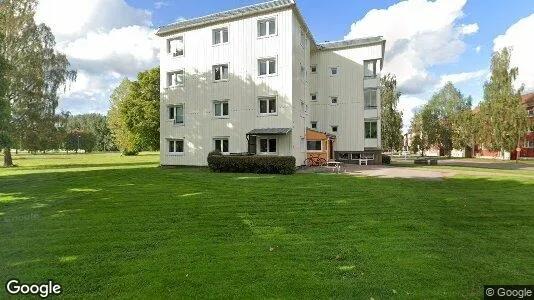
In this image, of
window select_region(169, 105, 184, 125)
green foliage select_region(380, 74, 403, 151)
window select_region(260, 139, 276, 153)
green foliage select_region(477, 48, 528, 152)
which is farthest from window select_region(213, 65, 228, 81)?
green foliage select_region(477, 48, 528, 152)

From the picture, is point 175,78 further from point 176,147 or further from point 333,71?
point 333,71

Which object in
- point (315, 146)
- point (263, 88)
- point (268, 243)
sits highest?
point (263, 88)

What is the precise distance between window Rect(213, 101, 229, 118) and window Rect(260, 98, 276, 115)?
3.45 m

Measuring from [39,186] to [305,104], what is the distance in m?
22.0

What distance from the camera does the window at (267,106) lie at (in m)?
26.5

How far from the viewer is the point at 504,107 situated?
49.9m

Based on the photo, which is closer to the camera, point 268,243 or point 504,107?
point 268,243

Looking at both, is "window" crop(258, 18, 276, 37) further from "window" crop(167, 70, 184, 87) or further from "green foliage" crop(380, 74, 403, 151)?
"green foliage" crop(380, 74, 403, 151)

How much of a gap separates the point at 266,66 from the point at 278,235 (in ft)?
68.7

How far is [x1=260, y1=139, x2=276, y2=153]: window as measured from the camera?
2661 centimetres

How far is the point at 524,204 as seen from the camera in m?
11.7

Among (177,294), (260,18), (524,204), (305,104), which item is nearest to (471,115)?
(305,104)

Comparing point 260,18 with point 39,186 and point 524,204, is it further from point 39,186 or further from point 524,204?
point 524,204

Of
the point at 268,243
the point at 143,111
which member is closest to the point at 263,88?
the point at 268,243
